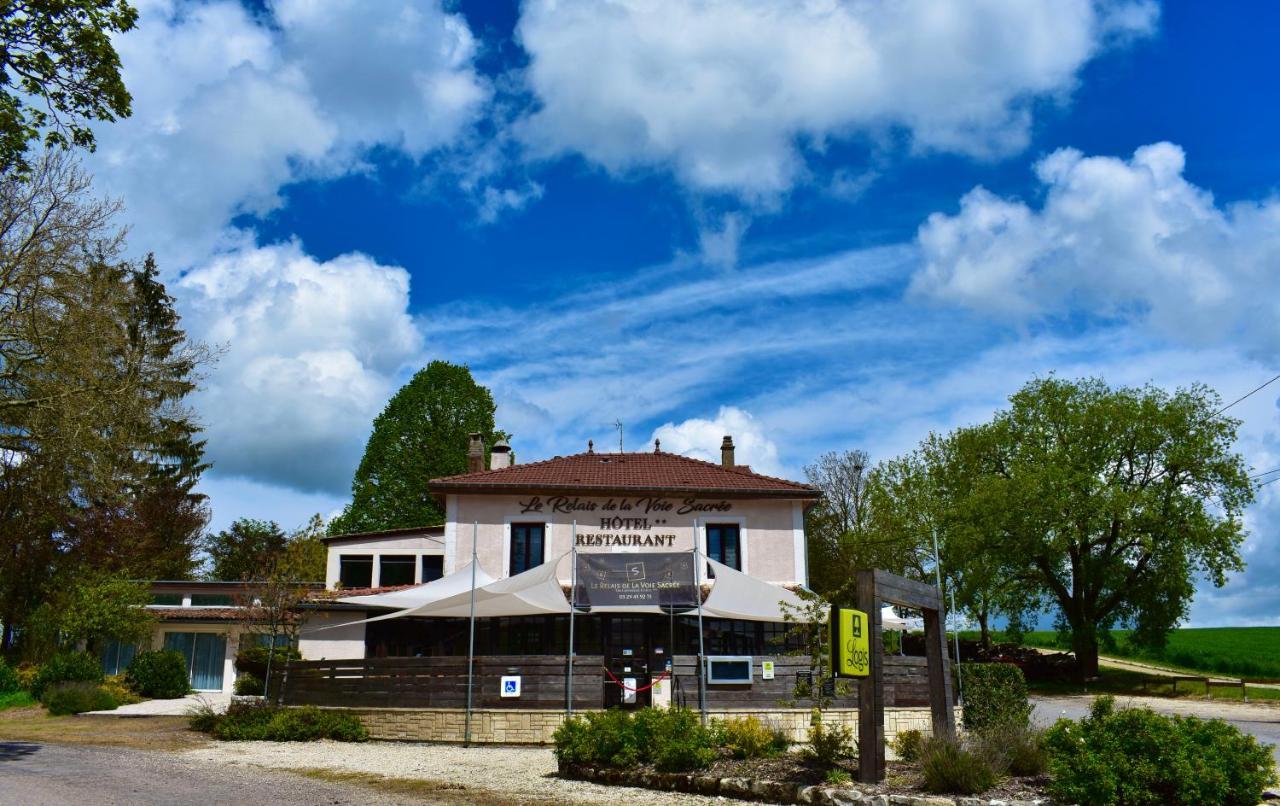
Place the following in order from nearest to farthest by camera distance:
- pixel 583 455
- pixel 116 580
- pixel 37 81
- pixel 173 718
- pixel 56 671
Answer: pixel 37 81
pixel 173 718
pixel 56 671
pixel 116 580
pixel 583 455

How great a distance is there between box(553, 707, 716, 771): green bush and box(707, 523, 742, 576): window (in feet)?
48.4

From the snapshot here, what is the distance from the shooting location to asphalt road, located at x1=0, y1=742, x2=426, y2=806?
36.0ft

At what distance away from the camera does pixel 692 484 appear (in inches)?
1132

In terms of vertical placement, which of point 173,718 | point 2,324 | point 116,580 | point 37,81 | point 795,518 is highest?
point 37,81

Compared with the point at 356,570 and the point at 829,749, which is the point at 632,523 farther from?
the point at 829,749

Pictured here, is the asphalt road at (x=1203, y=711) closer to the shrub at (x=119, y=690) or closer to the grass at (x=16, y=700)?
the shrub at (x=119, y=690)

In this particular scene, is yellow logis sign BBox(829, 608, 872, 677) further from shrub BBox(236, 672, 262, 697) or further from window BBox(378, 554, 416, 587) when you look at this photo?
window BBox(378, 554, 416, 587)

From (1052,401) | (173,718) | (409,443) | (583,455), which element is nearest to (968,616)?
(1052,401)

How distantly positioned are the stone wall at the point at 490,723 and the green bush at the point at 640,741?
13.8 feet

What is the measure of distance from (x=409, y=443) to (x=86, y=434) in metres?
25.4

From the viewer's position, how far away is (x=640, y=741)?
42.4ft

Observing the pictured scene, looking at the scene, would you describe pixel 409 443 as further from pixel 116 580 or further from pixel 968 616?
pixel 968 616

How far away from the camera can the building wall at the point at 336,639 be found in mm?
27875

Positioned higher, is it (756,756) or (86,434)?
(86,434)
